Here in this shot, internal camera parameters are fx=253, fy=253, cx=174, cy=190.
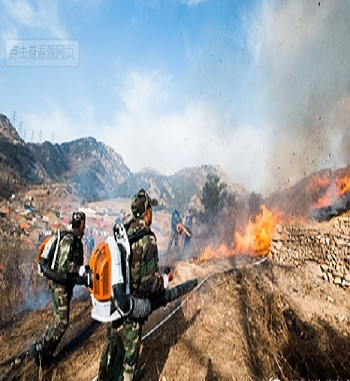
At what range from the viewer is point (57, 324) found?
3641 mm

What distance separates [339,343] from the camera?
4078mm

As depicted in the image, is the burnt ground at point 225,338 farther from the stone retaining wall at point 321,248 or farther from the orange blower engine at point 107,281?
the orange blower engine at point 107,281

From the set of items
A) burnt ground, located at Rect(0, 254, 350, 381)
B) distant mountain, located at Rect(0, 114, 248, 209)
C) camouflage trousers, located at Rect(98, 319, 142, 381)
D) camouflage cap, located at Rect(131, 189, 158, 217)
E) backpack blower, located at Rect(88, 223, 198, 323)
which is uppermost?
distant mountain, located at Rect(0, 114, 248, 209)

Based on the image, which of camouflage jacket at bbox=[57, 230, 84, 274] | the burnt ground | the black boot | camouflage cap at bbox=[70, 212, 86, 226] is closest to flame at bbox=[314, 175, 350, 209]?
the burnt ground

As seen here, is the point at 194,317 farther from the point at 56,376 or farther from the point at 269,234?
the point at 269,234

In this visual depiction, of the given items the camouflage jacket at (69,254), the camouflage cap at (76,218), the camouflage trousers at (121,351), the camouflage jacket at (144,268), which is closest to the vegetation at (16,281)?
the camouflage jacket at (69,254)

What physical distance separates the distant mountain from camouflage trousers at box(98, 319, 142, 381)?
74.6 feet

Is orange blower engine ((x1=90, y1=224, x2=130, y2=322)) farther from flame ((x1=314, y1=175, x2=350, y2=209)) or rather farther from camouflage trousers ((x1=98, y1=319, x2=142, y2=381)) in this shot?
flame ((x1=314, y1=175, x2=350, y2=209))

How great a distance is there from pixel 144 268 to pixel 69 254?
5.60ft

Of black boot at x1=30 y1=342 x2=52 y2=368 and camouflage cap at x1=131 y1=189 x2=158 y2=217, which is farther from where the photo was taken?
black boot at x1=30 y1=342 x2=52 y2=368

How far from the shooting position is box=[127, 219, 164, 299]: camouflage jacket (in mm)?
2658

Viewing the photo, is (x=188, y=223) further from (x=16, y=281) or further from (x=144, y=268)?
(x=144, y=268)

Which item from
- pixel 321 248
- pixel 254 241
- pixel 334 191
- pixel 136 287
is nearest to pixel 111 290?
pixel 136 287

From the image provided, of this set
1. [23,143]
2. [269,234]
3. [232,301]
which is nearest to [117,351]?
[232,301]
